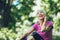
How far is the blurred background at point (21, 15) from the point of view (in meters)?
6.26

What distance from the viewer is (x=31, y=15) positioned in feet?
21.7

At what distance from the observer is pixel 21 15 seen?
23.1 feet

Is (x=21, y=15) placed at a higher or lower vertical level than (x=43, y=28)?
higher

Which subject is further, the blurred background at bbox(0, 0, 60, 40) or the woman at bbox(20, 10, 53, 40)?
the blurred background at bbox(0, 0, 60, 40)

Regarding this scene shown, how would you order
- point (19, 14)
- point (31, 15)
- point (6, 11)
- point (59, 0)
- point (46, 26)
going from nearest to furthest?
point (46, 26) < point (59, 0) < point (31, 15) < point (19, 14) < point (6, 11)

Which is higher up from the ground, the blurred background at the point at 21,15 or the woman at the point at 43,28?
the blurred background at the point at 21,15

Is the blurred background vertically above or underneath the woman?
above

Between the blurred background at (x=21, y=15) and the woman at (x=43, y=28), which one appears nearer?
the woman at (x=43, y=28)

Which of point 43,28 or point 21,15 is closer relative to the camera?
point 43,28

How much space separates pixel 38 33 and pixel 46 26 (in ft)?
0.53

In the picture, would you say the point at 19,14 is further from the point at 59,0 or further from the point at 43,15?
the point at 43,15

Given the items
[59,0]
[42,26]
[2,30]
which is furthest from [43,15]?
[2,30]

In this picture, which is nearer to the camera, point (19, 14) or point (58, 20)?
point (58, 20)

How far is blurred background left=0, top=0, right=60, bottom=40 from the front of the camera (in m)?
6.26
